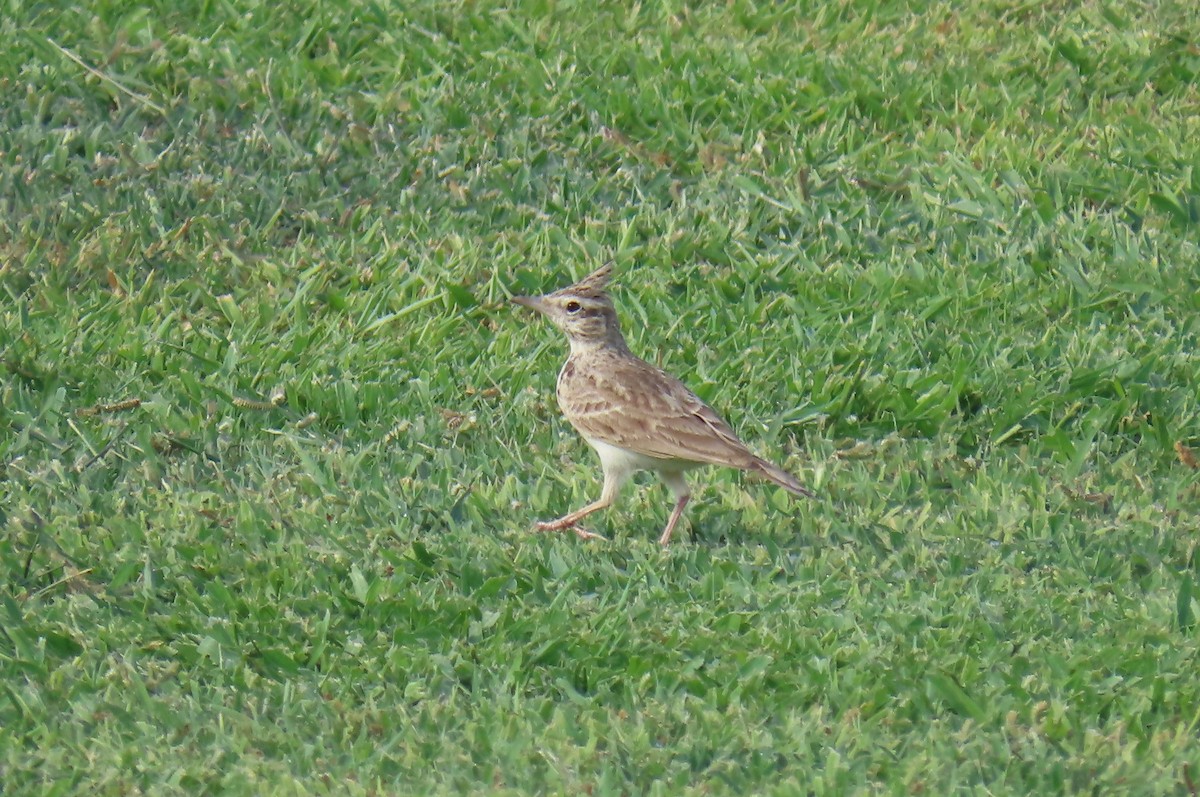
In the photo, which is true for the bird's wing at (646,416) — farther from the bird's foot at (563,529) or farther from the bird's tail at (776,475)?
the bird's foot at (563,529)

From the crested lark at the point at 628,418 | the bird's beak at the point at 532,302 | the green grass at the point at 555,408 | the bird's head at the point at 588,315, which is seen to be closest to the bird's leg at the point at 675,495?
the crested lark at the point at 628,418

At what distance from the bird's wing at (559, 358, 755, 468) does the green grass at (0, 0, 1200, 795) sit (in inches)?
14.4

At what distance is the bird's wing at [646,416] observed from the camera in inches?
276

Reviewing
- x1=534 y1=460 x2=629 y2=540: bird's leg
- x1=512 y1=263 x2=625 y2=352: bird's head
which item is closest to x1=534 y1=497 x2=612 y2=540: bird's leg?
x1=534 y1=460 x2=629 y2=540: bird's leg

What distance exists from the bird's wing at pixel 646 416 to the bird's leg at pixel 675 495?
0.24 m

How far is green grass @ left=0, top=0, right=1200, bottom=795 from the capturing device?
5840mm

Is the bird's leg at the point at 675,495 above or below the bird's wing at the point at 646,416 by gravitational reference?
below

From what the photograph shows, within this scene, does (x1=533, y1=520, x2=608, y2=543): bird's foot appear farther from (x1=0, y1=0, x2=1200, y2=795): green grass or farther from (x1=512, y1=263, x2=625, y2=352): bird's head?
(x1=512, y1=263, x2=625, y2=352): bird's head

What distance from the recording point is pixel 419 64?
1062 cm

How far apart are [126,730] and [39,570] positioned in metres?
1.12

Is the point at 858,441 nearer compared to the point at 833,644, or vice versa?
the point at 833,644

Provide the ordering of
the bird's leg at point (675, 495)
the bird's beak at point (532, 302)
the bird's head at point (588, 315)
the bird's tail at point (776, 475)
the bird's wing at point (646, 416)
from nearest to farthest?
1. the bird's tail at point (776, 475)
2. the bird's wing at point (646, 416)
3. the bird's leg at point (675, 495)
4. the bird's head at point (588, 315)
5. the bird's beak at point (532, 302)

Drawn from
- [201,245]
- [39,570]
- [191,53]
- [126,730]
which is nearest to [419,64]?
[191,53]

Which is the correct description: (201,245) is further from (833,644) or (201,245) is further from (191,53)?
(833,644)
